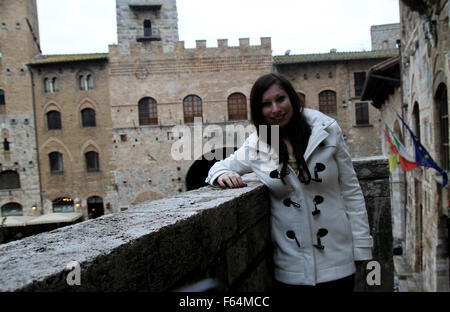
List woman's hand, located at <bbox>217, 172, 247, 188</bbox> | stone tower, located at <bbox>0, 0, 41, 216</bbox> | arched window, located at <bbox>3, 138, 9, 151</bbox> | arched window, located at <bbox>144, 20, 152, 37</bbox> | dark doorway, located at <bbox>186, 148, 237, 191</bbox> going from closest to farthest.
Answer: woman's hand, located at <bbox>217, 172, 247, 188</bbox>
stone tower, located at <bbox>0, 0, 41, 216</bbox>
dark doorway, located at <bbox>186, 148, 237, 191</bbox>
arched window, located at <bbox>3, 138, 9, 151</bbox>
arched window, located at <bbox>144, 20, 152, 37</bbox>

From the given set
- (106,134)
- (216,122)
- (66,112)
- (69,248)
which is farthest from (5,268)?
(66,112)

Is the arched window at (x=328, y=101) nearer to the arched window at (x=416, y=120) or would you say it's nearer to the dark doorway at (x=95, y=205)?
→ the arched window at (x=416, y=120)

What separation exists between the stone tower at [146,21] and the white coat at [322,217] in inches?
740

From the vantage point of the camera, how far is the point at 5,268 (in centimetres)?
93

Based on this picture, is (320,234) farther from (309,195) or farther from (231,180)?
(231,180)

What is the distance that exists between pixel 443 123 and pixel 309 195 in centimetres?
675

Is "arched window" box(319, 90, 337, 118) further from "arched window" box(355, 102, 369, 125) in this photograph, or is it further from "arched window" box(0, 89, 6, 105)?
"arched window" box(0, 89, 6, 105)

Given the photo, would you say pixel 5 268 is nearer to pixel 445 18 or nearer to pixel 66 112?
pixel 445 18

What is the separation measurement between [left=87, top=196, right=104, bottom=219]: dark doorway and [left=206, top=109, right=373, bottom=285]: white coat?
62.4 feet

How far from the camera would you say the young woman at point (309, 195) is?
1842mm

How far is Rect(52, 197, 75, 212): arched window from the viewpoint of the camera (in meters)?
19.0

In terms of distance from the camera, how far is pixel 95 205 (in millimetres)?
19219

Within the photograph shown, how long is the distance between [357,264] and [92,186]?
62.9ft

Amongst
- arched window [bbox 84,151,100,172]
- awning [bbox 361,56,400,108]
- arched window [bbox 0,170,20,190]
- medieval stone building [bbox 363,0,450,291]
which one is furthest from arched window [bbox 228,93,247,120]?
arched window [bbox 0,170,20,190]
